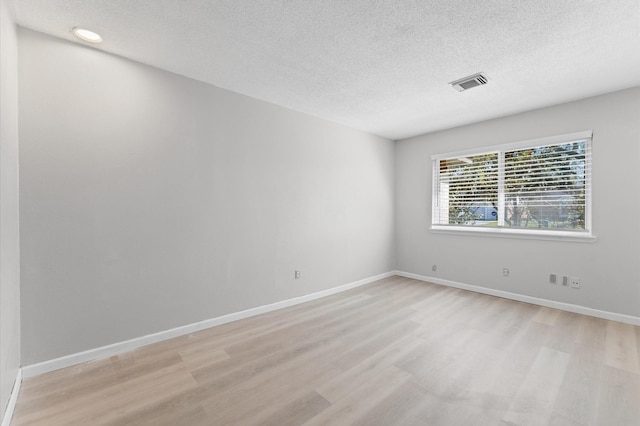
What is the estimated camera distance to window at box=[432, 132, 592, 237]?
3381mm

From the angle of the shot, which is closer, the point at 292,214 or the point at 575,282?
the point at 575,282

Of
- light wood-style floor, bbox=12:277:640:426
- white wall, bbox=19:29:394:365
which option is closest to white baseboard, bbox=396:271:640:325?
light wood-style floor, bbox=12:277:640:426

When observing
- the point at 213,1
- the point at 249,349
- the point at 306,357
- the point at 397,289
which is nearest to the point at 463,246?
the point at 397,289

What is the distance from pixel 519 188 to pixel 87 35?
5114mm

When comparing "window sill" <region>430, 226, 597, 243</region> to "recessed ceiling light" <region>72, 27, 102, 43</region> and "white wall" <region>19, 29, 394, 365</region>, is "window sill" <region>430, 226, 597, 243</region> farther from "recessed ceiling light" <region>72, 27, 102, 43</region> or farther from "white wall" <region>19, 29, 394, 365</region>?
"recessed ceiling light" <region>72, 27, 102, 43</region>

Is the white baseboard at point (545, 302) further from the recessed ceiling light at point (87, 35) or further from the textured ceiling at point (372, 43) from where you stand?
the recessed ceiling light at point (87, 35)

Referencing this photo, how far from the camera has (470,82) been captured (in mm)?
2850

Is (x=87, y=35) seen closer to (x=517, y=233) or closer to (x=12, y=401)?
(x=12, y=401)

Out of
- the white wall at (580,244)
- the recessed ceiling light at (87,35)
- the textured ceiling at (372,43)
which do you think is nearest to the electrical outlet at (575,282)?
the white wall at (580,244)

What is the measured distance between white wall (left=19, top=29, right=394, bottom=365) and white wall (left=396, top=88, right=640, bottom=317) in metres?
2.27

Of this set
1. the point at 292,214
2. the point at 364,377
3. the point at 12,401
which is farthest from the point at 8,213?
the point at 364,377

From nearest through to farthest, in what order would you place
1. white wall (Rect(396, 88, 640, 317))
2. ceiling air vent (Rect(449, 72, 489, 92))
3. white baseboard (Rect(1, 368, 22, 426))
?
white baseboard (Rect(1, 368, 22, 426)) → ceiling air vent (Rect(449, 72, 489, 92)) → white wall (Rect(396, 88, 640, 317))

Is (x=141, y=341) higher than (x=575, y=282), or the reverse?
(x=575, y=282)

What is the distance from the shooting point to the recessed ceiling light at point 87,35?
2.07 meters
